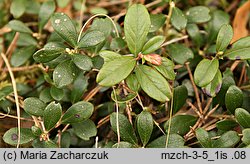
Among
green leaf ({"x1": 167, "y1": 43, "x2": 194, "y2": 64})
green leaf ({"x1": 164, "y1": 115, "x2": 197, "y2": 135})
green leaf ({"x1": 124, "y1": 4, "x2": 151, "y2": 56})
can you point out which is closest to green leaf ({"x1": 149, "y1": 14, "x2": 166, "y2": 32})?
green leaf ({"x1": 167, "y1": 43, "x2": 194, "y2": 64})

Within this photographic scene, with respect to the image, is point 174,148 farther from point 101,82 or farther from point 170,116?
point 101,82

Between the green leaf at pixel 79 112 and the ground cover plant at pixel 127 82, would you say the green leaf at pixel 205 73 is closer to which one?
the ground cover plant at pixel 127 82

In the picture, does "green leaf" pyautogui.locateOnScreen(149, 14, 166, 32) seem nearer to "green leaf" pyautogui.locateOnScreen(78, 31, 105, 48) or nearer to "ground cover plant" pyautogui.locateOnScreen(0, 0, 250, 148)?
"ground cover plant" pyautogui.locateOnScreen(0, 0, 250, 148)

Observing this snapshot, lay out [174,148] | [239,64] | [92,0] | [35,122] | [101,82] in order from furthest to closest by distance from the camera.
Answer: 1. [92,0]
2. [239,64]
3. [35,122]
4. [174,148]
5. [101,82]

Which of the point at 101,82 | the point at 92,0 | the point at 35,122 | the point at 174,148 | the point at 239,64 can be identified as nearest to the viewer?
the point at 101,82

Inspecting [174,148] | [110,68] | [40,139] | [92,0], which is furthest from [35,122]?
[92,0]

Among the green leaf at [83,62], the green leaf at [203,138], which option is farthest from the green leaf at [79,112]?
the green leaf at [203,138]
